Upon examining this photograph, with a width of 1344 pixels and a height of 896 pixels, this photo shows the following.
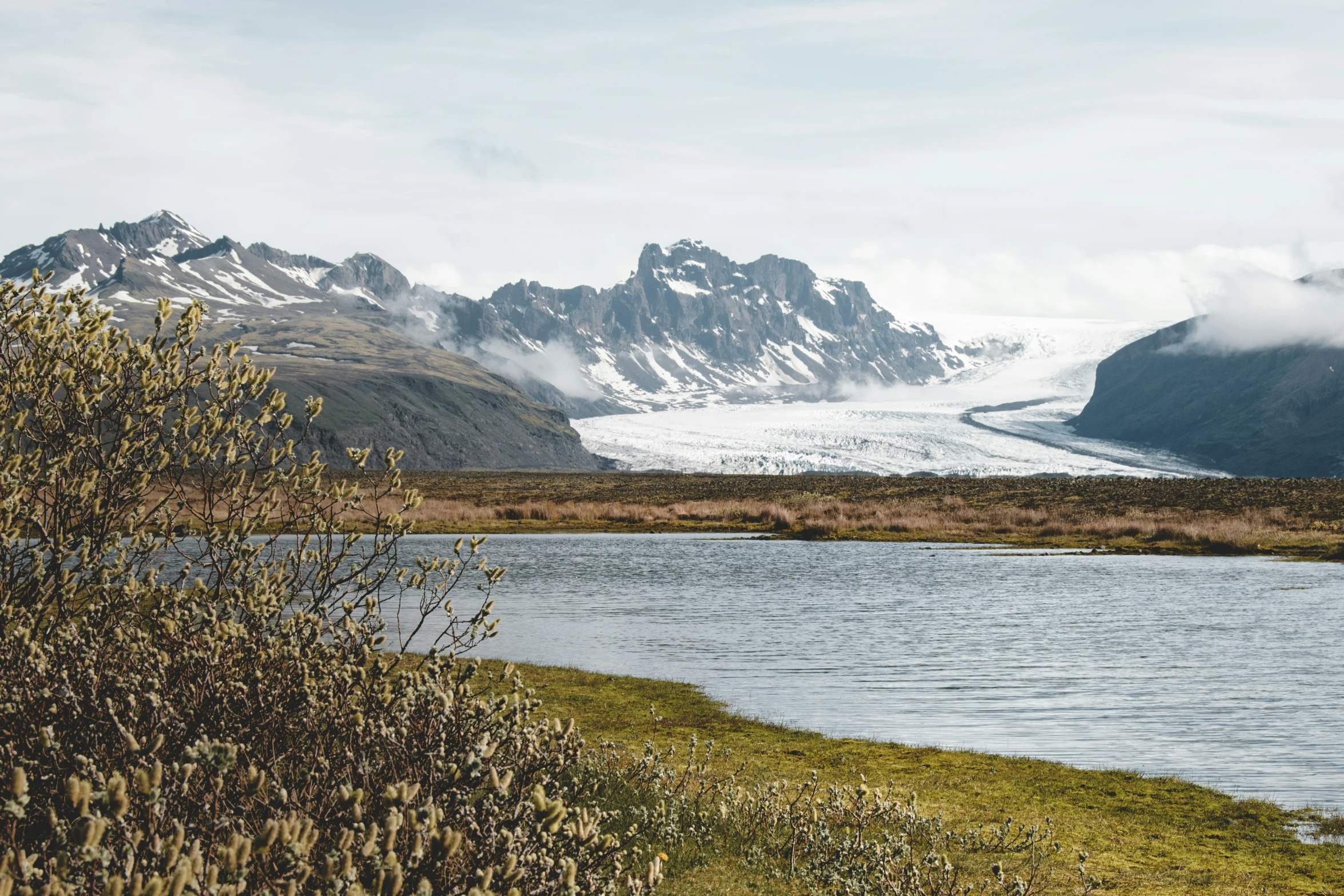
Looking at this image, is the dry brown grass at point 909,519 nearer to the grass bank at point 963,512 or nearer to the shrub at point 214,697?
the grass bank at point 963,512

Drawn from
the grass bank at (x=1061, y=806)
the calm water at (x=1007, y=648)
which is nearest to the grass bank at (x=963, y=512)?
the calm water at (x=1007, y=648)

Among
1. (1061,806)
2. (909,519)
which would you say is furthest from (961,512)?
(1061,806)

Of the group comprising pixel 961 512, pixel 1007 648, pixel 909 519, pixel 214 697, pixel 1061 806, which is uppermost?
pixel 214 697

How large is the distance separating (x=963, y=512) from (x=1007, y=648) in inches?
2410

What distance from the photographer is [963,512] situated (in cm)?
9006

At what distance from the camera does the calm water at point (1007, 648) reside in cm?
2003

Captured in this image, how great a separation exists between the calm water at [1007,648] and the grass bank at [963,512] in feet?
47.7

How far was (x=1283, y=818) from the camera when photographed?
14.9m

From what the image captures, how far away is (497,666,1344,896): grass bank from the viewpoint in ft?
40.5

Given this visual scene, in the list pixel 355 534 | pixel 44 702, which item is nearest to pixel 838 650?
pixel 355 534

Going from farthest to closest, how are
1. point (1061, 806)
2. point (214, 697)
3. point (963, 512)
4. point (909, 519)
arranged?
point (963, 512) < point (909, 519) < point (1061, 806) < point (214, 697)

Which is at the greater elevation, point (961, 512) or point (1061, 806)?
point (961, 512)

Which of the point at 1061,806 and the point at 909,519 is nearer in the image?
the point at 1061,806

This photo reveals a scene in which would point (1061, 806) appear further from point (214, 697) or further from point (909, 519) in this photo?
point (909, 519)
